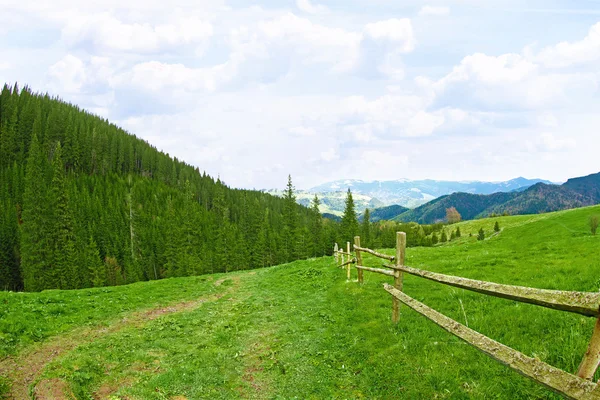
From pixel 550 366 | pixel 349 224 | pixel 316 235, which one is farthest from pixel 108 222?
pixel 550 366

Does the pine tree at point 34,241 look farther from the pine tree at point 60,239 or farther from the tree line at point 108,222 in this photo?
the pine tree at point 60,239

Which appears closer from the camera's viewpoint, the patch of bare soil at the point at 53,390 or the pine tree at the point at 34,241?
the patch of bare soil at the point at 53,390

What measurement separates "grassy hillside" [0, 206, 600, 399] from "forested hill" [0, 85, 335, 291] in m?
63.6

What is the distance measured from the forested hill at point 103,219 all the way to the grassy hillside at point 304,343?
63.6m

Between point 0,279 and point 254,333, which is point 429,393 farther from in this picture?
point 0,279

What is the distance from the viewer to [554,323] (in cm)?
812

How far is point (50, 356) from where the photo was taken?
1200cm

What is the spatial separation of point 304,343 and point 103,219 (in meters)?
121

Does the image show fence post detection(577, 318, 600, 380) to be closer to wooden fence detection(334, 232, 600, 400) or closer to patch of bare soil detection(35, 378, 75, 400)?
wooden fence detection(334, 232, 600, 400)

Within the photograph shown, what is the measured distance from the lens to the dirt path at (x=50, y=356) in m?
9.04

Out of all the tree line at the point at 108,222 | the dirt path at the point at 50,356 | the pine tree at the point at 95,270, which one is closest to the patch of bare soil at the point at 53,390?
the dirt path at the point at 50,356

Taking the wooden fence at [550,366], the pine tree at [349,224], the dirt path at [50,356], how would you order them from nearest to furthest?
the wooden fence at [550,366] → the dirt path at [50,356] → the pine tree at [349,224]

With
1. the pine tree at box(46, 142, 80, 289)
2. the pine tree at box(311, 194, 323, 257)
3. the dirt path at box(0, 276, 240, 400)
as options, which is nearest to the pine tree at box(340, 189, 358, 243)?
the pine tree at box(311, 194, 323, 257)

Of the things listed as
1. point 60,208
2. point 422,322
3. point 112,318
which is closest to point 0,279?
point 60,208
